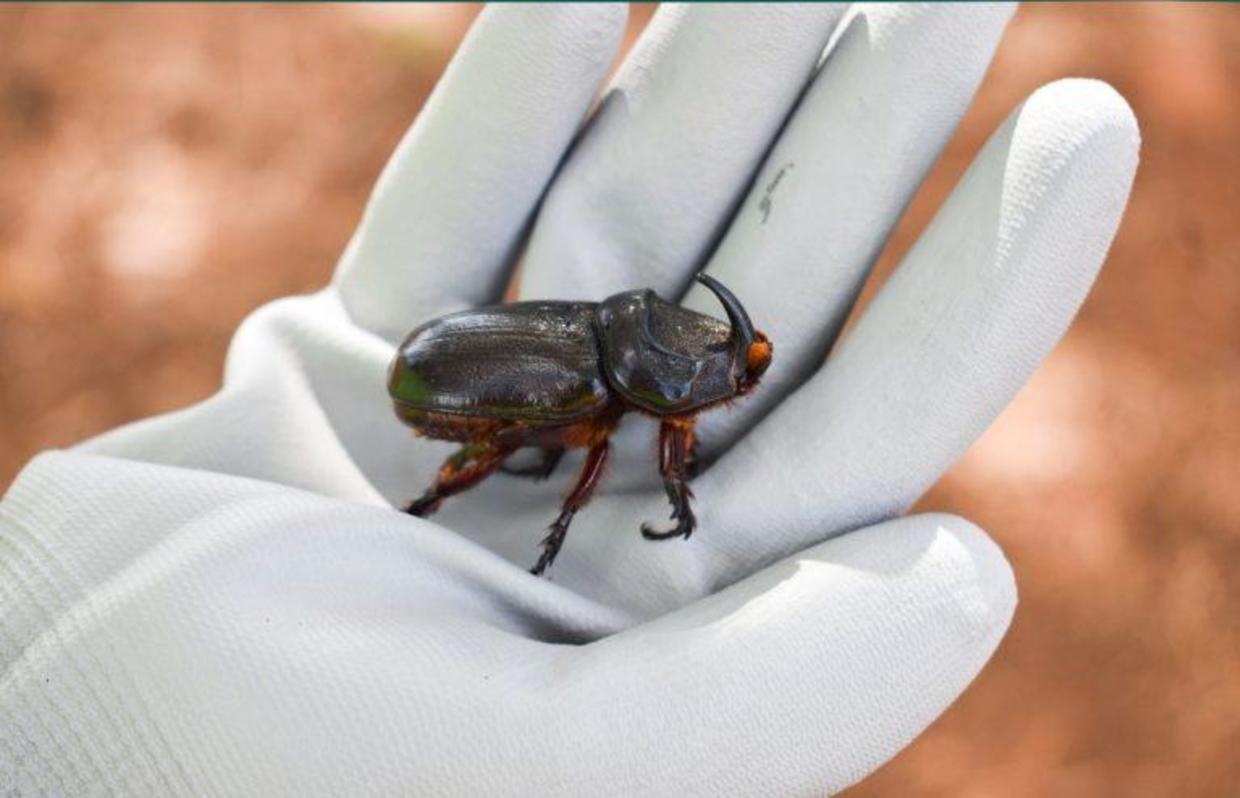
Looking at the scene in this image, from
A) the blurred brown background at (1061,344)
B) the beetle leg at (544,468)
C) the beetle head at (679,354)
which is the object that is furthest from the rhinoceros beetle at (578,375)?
the blurred brown background at (1061,344)

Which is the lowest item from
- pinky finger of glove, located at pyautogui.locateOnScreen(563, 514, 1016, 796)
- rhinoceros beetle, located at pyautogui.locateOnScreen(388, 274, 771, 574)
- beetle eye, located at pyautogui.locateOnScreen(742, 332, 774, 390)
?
pinky finger of glove, located at pyautogui.locateOnScreen(563, 514, 1016, 796)

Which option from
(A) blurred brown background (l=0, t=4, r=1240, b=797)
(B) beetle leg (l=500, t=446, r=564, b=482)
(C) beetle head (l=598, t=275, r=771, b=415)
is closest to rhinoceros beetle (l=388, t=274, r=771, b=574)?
(C) beetle head (l=598, t=275, r=771, b=415)

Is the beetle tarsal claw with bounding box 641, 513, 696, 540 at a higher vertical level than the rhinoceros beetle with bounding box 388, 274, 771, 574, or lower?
lower

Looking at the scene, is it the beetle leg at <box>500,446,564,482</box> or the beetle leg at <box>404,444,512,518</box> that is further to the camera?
the beetle leg at <box>500,446,564,482</box>

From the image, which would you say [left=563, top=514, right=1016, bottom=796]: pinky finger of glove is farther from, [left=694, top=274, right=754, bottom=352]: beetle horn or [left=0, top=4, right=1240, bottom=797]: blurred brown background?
[left=0, top=4, right=1240, bottom=797]: blurred brown background

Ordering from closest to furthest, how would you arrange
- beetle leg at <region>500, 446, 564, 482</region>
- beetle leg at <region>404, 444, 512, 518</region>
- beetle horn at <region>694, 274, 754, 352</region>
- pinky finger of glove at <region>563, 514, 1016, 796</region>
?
1. pinky finger of glove at <region>563, 514, 1016, 796</region>
2. beetle horn at <region>694, 274, 754, 352</region>
3. beetle leg at <region>404, 444, 512, 518</region>
4. beetle leg at <region>500, 446, 564, 482</region>

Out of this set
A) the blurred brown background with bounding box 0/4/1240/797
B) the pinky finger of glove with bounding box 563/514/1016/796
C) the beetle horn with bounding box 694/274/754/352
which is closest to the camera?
the pinky finger of glove with bounding box 563/514/1016/796

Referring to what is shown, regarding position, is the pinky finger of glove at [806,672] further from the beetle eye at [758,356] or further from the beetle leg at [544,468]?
the beetle leg at [544,468]

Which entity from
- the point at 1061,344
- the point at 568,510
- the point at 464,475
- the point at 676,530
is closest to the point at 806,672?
the point at 676,530
